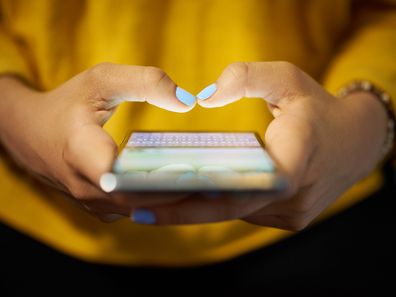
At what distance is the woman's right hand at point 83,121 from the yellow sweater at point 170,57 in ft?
0.12

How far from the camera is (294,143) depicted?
29 centimetres

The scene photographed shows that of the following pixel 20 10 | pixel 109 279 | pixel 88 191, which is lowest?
pixel 109 279

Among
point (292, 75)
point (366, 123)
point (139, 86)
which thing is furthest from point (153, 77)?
point (366, 123)

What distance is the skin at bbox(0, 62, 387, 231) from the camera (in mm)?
269

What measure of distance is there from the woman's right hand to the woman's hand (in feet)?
0.10

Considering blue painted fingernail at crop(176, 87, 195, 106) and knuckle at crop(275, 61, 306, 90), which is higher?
knuckle at crop(275, 61, 306, 90)

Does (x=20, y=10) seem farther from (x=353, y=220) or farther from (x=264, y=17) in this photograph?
(x=353, y=220)

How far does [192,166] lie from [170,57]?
0.17 meters

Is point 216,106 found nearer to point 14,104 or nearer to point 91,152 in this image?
point 91,152

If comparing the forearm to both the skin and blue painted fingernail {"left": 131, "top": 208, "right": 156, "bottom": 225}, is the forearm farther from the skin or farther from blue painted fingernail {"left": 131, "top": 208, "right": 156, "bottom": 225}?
blue painted fingernail {"left": 131, "top": 208, "right": 156, "bottom": 225}

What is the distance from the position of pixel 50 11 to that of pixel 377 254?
17.9 inches

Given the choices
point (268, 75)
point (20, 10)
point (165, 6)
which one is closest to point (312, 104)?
point (268, 75)

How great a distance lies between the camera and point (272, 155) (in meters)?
0.29

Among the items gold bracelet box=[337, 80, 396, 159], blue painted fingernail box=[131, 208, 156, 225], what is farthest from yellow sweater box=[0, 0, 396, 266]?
blue painted fingernail box=[131, 208, 156, 225]
